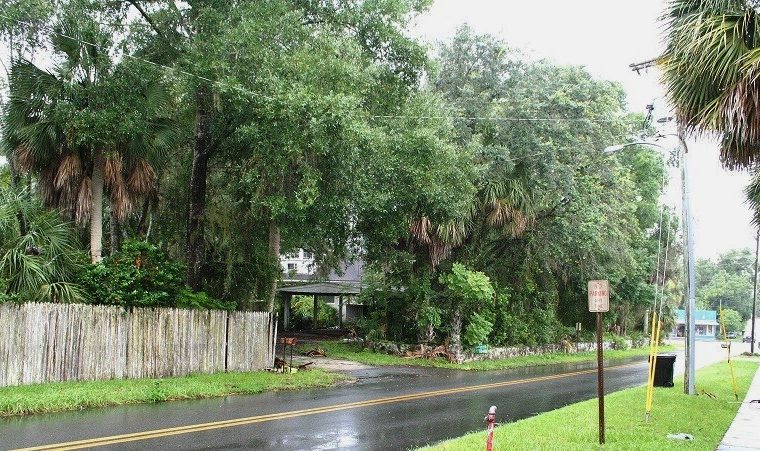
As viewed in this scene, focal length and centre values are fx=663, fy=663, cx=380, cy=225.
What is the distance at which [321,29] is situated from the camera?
17.1m

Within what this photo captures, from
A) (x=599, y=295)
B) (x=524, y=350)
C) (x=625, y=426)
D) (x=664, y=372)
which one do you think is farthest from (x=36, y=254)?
(x=524, y=350)

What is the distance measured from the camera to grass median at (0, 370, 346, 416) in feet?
40.0

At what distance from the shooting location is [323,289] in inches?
1441

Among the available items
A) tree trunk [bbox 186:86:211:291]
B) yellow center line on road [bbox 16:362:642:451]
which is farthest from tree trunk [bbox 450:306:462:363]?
tree trunk [bbox 186:86:211:291]

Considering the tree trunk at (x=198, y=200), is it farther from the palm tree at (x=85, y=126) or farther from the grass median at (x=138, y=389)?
the grass median at (x=138, y=389)

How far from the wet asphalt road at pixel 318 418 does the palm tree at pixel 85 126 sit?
19.6ft

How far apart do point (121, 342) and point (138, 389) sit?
172 centimetres

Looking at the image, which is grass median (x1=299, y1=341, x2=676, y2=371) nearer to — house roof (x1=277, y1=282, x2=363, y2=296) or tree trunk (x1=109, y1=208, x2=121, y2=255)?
house roof (x1=277, y1=282, x2=363, y2=296)

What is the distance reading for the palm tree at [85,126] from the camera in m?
15.2

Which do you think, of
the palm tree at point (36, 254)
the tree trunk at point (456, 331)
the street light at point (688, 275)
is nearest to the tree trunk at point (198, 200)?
the palm tree at point (36, 254)

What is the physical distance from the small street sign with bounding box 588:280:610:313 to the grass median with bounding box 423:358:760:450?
1.97m

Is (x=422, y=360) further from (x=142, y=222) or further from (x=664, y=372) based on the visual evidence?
(x=142, y=222)

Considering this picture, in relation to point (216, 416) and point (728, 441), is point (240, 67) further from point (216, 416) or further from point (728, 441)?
point (728, 441)

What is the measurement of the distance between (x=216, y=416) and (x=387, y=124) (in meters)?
9.58
